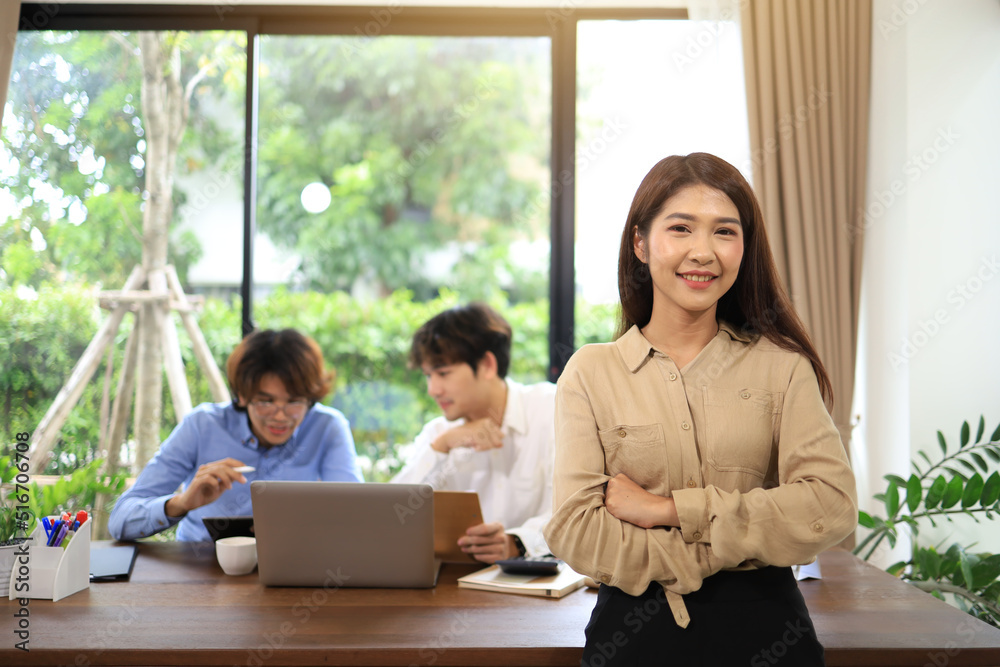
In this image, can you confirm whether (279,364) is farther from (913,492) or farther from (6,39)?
(913,492)

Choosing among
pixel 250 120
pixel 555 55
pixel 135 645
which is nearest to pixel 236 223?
pixel 250 120

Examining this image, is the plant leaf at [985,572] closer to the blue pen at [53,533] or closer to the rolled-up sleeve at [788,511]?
the rolled-up sleeve at [788,511]

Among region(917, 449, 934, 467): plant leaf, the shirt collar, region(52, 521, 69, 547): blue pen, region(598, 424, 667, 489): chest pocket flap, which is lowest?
region(52, 521, 69, 547): blue pen

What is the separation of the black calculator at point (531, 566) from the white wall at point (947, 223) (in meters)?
1.54

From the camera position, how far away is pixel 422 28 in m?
3.27

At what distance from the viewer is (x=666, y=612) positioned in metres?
1.27

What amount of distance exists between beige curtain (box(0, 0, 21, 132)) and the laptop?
224 cm

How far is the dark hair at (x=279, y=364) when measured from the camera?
2416mm

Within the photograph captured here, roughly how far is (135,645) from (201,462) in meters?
1.11

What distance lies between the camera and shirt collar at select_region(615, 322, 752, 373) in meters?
1.39

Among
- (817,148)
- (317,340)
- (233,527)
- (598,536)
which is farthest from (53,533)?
(317,340)

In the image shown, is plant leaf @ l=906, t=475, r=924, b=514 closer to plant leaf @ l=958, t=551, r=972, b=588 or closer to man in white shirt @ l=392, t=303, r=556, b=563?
plant leaf @ l=958, t=551, r=972, b=588

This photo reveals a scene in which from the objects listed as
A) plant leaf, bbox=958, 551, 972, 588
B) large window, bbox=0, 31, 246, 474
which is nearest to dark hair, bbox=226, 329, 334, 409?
large window, bbox=0, 31, 246, 474

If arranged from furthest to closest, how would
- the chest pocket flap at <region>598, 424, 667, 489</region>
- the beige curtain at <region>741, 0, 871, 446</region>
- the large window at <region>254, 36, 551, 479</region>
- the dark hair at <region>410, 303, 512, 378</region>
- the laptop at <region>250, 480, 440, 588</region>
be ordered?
the large window at <region>254, 36, 551, 479</region> < the beige curtain at <region>741, 0, 871, 446</region> < the dark hair at <region>410, 303, 512, 378</region> < the laptop at <region>250, 480, 440, 588</region> < the chest pocket flap at <region>598, 424, 667, 489</region>
